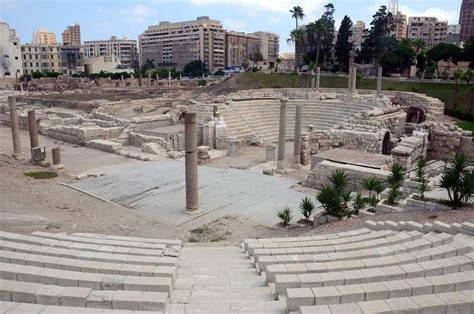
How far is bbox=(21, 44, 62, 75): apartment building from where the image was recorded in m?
109

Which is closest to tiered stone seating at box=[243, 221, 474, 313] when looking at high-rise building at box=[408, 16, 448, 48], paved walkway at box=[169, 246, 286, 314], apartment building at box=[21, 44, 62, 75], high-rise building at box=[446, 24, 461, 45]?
paved walkway at box=[169, 246, 286, 314]

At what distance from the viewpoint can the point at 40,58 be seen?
111938mm

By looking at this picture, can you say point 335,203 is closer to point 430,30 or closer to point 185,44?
point 185,44

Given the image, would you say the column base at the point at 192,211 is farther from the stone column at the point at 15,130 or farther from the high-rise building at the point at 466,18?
the high-rise building at the point at 466,18

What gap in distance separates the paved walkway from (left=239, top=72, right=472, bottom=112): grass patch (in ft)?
113

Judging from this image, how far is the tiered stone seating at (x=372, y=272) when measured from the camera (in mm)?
5191

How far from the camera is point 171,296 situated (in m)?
6.38

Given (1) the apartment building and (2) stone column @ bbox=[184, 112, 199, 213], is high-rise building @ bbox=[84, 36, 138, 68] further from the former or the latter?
(2) stone column @ bbox=[184, 112, 199, 213]

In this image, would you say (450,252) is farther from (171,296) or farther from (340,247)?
(171,296)

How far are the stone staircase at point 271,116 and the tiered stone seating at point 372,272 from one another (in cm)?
2193

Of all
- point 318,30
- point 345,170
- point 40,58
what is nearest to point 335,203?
point 345,170

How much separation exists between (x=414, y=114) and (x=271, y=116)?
12922mm

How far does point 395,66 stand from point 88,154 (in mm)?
57539

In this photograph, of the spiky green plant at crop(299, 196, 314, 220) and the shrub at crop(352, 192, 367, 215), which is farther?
the spiky green plant at crop(299, 196, 314, 220)
